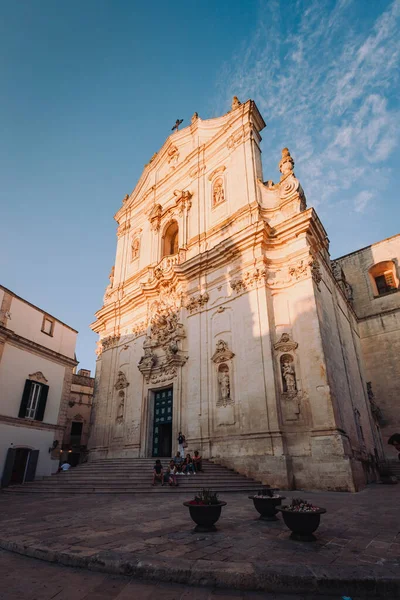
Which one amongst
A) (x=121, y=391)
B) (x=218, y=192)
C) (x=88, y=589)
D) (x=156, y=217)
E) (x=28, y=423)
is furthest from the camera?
(x=156, y=217)

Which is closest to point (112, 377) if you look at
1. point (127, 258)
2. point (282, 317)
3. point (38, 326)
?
point (38, 326)

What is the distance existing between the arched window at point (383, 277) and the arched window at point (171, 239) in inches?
596

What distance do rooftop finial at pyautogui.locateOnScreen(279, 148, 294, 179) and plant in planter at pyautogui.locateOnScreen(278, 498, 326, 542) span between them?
Result: 16286 millimetres

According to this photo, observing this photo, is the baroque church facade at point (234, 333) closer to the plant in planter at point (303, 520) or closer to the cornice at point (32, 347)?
the cornice at point (32, 347)

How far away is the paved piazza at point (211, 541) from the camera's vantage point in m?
3.88

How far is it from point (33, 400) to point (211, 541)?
15.8 metres

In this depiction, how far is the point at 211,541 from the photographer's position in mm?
5074

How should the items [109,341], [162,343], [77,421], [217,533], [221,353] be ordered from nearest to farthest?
[217,533], [221,353], [162,343], [109,341], [77,421]

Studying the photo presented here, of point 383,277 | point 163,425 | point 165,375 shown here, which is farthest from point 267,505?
point 383,277

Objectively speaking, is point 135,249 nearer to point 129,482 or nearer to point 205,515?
point 129,482

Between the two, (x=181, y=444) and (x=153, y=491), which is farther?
(x=181, y=444)

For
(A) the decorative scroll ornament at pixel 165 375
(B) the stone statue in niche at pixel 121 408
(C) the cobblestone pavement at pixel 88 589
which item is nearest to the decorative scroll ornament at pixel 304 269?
(A) the decorative scroll ornament at pixel 165 375

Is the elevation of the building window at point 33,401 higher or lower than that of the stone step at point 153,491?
higher

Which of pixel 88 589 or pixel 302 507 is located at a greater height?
pixel 302 507
